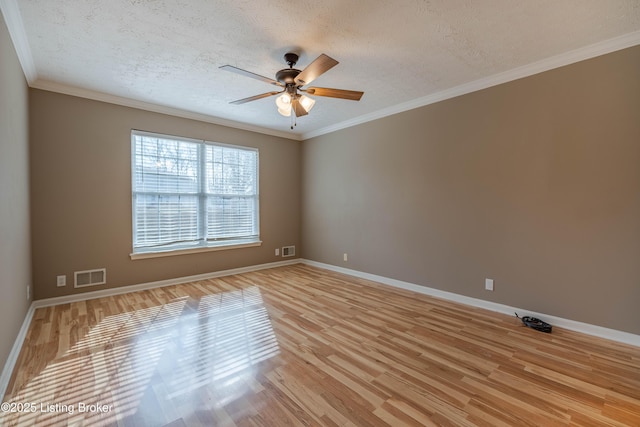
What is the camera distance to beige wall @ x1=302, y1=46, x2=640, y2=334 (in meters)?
2.51

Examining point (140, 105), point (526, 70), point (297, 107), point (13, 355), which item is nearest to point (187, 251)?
point (140, 105)

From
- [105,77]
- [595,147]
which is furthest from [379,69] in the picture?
[105,77]

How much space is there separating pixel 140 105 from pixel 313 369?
4.17 meters

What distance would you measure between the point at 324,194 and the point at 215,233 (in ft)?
7.03

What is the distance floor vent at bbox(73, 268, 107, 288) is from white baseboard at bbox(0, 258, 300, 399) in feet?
0.39

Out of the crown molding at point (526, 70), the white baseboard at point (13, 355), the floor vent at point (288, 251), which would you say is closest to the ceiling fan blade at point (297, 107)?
the crown molding at point (526, 70)

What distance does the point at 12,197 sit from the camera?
2.36 meters

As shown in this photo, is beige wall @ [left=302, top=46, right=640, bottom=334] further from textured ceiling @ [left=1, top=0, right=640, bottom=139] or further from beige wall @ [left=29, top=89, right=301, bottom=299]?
beige wall @ [left=29, top=89, right=301, bottom=299]

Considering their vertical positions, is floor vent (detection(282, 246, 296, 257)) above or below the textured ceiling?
below

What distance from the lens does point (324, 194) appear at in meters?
5.45

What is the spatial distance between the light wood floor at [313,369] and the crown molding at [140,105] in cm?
266

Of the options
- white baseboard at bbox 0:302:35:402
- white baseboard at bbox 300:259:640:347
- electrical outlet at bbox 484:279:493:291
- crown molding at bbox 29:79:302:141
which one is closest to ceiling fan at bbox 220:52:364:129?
crown molding at bbox 29:79:302:141

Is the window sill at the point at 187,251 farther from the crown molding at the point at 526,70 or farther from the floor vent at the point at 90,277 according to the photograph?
the crown molding at the point at 526,70

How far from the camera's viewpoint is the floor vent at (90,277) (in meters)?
3.57
